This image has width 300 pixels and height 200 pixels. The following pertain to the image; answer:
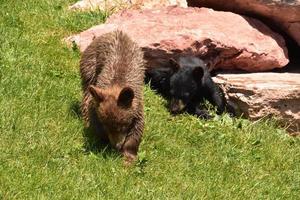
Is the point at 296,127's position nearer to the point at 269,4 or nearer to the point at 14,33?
the point at 269,4

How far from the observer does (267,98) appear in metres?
9.37

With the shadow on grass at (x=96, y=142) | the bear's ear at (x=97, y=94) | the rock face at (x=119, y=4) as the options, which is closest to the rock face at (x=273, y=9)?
the rock face at (x=119, y=4)

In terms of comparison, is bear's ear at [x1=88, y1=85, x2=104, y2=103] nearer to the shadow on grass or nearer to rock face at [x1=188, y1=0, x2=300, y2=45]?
the shadow on grass

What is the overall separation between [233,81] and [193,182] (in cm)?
294

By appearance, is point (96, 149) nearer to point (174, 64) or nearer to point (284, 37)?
point (174, 64)

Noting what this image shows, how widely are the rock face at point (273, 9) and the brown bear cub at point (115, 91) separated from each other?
9.85 ft

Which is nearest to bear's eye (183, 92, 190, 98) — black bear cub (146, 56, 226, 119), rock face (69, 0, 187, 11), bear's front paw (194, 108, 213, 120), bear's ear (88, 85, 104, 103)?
black bear cub (146, 56, 226, 119)

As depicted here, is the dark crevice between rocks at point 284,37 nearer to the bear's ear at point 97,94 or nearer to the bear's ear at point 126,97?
the bear's ear at point 126,97

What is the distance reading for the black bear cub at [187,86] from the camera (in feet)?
29.9

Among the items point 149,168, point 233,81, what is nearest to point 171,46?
point 233,81

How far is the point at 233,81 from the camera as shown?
953cm

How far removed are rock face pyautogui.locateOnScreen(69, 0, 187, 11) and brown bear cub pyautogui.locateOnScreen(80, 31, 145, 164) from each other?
3.25 meters

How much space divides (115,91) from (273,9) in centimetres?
399

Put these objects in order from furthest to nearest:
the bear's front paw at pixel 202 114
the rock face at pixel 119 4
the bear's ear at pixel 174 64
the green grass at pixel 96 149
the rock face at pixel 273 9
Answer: the rock face at pixel 119 4
the rock face at pixel 273 9
the bear's ear at pixel 174 64
the bear's front paw at pixel 202 114
the green grass at pixel 96 149
